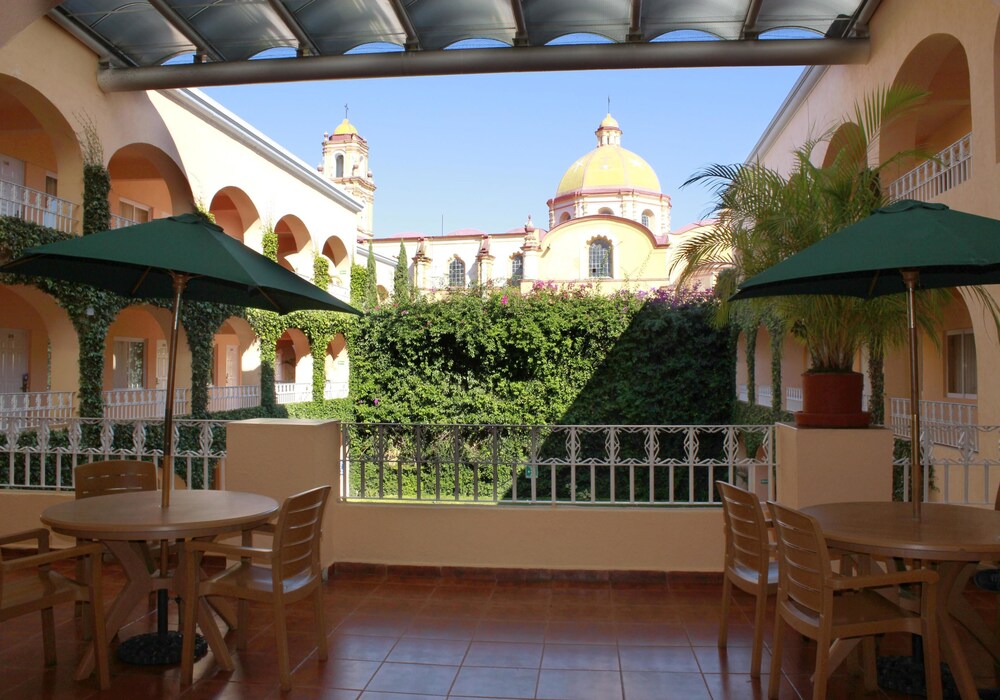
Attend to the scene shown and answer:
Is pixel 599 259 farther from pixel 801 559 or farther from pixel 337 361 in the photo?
pixel 801 559

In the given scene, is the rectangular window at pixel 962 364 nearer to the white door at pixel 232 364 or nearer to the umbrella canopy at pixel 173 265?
the umbrella canopy at pixel 173 265

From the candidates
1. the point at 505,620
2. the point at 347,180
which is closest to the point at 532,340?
the point at 505,620

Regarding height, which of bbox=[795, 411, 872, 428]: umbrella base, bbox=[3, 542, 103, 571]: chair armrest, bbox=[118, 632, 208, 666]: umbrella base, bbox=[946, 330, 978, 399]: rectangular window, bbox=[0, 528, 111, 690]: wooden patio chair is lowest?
bbox=[118, 632, 208, 666]: umbrella base

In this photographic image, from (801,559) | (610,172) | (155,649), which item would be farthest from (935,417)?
(610,172)

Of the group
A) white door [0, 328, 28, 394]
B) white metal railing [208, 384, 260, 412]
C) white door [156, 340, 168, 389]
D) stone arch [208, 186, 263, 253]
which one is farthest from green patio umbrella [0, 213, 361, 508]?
white door [156, 340, 168, 389]

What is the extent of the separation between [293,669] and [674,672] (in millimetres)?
2043

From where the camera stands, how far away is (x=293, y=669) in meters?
4.23

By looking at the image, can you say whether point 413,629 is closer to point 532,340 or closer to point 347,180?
point 532,340

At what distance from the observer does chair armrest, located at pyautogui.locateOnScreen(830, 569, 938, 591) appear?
3346mm

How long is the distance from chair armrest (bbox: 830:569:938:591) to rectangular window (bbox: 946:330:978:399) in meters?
10.6

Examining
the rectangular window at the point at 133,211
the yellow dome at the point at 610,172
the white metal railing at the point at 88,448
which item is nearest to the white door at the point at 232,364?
the rectangular window at the point at 133,211

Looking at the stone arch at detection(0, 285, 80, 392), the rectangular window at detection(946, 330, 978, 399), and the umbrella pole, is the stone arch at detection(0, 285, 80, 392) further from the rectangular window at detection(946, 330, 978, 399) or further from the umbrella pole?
the rectangular window at detection(946, 330, 978, 399)

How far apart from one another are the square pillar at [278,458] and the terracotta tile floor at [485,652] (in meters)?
0.83

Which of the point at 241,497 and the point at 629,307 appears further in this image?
the point at 629,307
